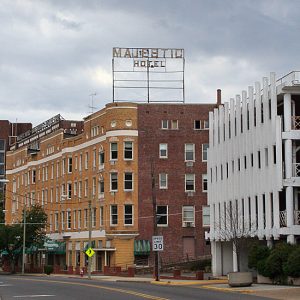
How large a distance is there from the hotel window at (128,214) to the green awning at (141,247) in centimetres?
219

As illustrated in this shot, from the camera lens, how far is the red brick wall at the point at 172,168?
3228 inches

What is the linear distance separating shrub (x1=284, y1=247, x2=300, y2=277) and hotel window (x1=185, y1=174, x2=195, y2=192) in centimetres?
3978

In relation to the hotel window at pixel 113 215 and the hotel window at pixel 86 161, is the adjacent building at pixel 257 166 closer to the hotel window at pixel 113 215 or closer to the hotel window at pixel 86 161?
the hotel window at pixel 113 215


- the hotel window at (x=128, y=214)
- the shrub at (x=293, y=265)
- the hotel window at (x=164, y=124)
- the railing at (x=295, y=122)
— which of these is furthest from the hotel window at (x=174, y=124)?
the shrub at (x=293, y=265)

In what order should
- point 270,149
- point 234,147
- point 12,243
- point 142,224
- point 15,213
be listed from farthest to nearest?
point 15,213 < point 12,243 < point 142,224 < point 234,147 < point 270,149

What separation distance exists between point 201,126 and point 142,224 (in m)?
12.2

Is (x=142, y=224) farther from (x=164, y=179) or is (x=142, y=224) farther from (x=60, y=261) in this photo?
(x=60, y=261)

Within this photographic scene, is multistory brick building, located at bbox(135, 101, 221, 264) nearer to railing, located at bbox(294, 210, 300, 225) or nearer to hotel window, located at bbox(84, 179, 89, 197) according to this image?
hotel window, located at bbox(84, 179, 89, 197)

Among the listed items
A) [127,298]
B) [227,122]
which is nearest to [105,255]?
[227,122]

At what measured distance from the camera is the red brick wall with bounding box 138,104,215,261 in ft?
269

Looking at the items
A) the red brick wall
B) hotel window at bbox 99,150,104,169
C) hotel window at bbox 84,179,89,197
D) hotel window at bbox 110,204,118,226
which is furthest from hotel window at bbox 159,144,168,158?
hotel window at bbox 84,179,89,197

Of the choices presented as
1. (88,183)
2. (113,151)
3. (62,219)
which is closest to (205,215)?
(113,151)

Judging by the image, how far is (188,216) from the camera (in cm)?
8319

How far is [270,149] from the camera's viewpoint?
2050 inches
